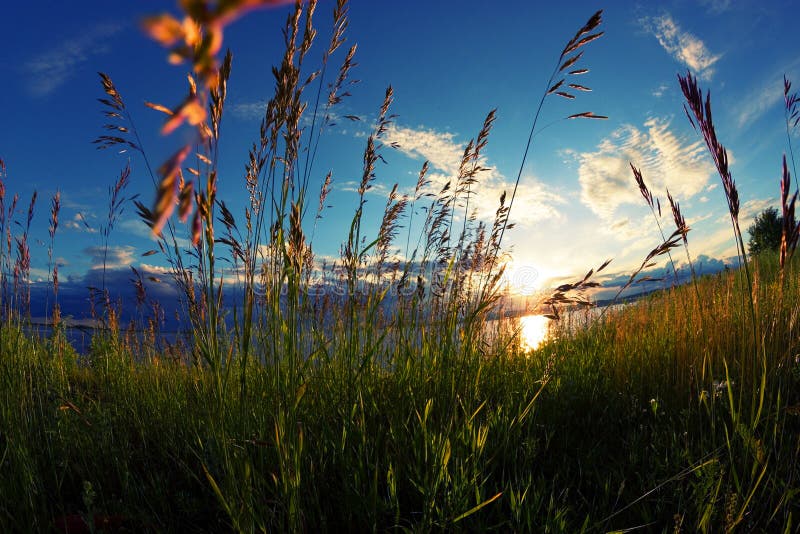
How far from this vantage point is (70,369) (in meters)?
4.96

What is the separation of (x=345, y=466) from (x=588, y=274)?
4.52ft

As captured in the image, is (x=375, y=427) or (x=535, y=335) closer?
(x=375, y=427)

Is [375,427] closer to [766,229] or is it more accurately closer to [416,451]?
[416,451]

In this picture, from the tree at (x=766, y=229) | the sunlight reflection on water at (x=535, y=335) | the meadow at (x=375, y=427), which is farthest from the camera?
the tree at (x=766, y=229)

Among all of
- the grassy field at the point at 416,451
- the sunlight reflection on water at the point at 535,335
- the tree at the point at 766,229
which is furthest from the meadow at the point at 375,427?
the tree at the point at 766,229

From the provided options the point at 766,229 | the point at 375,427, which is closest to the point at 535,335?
the point at 375,427

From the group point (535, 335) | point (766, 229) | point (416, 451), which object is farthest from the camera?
point (766, 229)

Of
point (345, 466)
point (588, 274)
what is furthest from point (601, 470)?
point (345, 466)

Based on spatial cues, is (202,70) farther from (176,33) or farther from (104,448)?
(104,448)

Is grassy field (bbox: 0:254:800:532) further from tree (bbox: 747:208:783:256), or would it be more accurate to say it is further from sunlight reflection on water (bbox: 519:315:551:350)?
tree (bbox: 747:208:783:256)

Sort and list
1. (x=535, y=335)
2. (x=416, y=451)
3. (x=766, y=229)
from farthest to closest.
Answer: (x=766, y=229) → (x=535, y=335) → (x=416, y=451)

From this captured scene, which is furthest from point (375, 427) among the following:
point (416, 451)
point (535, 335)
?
point (535, 335)

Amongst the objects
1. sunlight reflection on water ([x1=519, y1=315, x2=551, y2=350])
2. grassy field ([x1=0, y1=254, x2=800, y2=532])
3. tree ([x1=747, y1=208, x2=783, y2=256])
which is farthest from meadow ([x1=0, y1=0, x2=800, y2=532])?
tree ([x1=747, y1=208, x2=783, y2=256])

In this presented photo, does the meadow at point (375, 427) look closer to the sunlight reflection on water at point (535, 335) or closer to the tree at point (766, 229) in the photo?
the sunlight reflection on water at point (535, 335)
